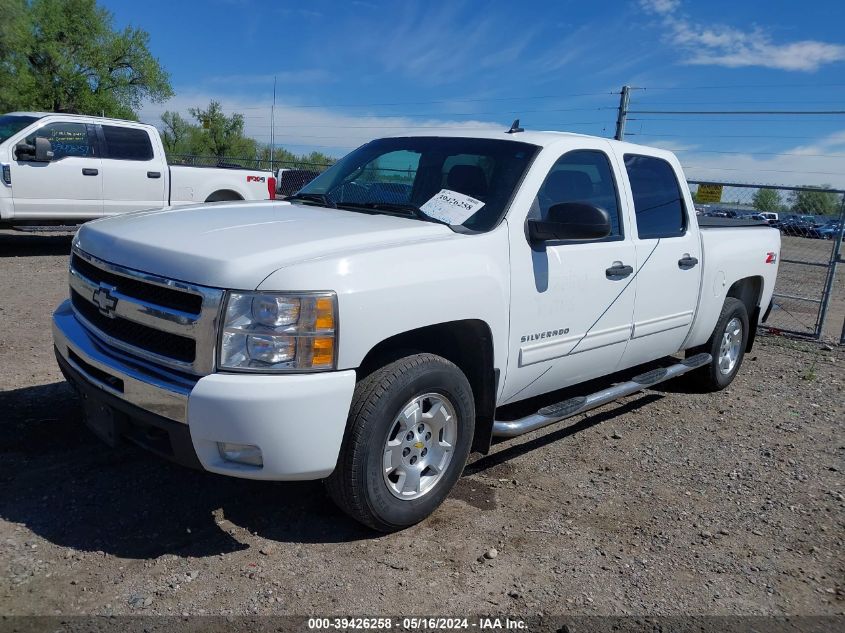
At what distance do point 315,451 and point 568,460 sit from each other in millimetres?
2168

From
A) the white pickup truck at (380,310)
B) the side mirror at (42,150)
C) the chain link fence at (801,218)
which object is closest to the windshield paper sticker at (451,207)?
the white pickup truck at (380,310)

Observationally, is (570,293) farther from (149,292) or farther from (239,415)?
(149,292)

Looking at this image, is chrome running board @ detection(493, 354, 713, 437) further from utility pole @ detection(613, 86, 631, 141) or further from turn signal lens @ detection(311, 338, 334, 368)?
utility pole @ detection(613, 86, 631, 141)

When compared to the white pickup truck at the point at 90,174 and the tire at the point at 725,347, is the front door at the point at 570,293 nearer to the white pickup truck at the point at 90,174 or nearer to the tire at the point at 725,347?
the tire at the point at 725,347

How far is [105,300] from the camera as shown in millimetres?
3213

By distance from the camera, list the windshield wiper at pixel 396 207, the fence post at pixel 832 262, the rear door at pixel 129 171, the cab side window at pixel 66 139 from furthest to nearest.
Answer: the rear door at pixel 129 171 → the cab side window at pixel 66 139 → the fence post at pixel 832 262 → the windshield wiper at pixel 396 207

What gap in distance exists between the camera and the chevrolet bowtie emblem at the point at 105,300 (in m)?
3.17

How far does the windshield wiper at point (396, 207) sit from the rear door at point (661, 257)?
1537 millimetres

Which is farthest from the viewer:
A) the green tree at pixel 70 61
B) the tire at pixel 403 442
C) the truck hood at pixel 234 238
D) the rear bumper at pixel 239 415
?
the green tree at pixel 70 61

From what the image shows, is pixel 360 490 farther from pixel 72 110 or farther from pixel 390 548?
pixel 72 110

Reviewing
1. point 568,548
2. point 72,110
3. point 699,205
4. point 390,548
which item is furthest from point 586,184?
point 72,110

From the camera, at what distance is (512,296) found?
3.59m

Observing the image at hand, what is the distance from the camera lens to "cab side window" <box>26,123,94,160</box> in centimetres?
1059

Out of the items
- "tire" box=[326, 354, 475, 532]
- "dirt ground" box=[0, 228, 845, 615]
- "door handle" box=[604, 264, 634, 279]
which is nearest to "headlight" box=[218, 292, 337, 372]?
"tire" box=[326, 354, 475, 532]
